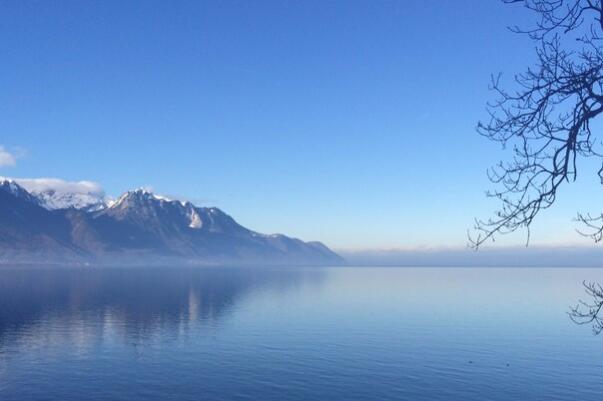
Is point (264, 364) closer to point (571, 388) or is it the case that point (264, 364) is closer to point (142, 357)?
point (142, 357)

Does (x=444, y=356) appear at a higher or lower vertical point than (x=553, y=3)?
lower

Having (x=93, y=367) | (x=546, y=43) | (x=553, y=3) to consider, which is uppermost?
(x=553, y=3)

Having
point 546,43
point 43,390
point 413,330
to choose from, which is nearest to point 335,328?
point 413,330

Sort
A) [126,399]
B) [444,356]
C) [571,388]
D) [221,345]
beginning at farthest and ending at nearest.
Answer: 1. [221,345]
2. [444,356]
3. [571,388]
4. [126,399]

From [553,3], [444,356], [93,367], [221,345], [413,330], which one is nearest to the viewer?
[553,3]

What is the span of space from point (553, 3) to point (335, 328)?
12050cm

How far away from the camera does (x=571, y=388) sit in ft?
230

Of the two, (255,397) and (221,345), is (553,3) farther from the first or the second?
(221,345)

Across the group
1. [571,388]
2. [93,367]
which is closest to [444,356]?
[571,388]

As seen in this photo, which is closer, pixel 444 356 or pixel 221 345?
pixel 444 356

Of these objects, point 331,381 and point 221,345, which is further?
point 221,345

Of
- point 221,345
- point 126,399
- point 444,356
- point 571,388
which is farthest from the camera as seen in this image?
point 221,345

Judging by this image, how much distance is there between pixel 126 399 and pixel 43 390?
12847 mm

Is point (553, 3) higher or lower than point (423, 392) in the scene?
higher
